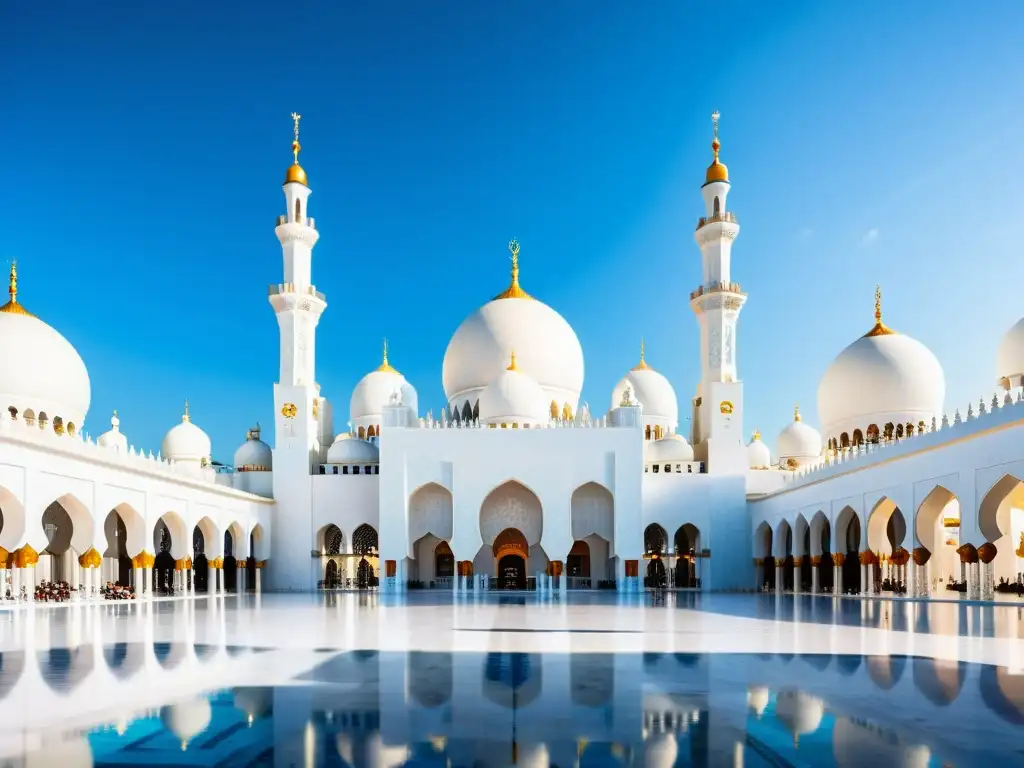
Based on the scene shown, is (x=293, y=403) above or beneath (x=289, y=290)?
beneath

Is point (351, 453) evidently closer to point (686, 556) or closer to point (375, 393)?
point (375, 393)

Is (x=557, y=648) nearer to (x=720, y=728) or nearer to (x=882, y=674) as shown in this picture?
(x=882, y=674)

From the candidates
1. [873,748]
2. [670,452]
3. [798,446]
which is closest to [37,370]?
[670,452]

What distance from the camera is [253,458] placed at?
3219 centimetres

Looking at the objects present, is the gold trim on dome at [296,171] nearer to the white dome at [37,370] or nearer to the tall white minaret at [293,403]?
the tall white minaret at [293,403]

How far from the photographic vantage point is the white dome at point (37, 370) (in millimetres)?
22516

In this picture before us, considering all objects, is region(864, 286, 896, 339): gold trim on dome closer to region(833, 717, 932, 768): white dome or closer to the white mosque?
the white mosque

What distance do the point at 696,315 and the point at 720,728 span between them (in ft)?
87.5

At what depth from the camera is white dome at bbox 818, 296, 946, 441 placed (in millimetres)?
26859

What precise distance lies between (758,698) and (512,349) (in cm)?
2605

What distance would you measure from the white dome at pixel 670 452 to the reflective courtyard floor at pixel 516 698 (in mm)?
18804

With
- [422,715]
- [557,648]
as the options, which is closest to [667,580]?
[557,648]

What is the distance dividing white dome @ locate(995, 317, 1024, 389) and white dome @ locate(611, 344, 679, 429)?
14.8 meters

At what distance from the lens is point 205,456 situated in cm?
3584
